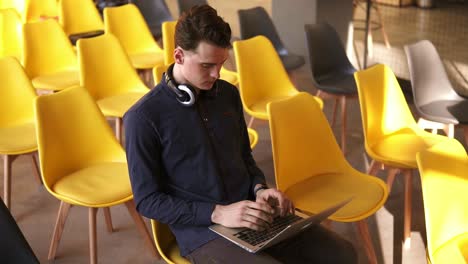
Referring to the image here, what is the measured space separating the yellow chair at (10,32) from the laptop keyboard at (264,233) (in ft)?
12.3

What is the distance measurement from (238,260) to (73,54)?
326cm

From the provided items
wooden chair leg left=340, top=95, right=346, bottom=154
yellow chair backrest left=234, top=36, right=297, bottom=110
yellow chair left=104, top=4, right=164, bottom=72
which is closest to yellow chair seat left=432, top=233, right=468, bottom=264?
yellow chair backrest left=234, top=36, right=297, bottom=110

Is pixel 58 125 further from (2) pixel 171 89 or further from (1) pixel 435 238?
(1) pixel 435 238

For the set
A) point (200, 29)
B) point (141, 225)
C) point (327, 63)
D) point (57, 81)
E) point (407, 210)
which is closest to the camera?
point (200, 29)

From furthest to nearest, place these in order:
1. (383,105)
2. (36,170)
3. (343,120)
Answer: (343,120)
(36,170)
(383,105)

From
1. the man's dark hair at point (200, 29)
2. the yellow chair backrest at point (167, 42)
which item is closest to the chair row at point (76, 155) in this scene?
the man's dark hair at point (200, 29)

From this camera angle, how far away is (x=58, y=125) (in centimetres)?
287

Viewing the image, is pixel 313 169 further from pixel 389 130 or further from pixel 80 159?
pixel 80 159

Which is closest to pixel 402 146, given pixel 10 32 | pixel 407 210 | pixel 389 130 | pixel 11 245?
pixel 389 130

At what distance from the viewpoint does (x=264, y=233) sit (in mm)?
1954

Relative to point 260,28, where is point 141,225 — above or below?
below

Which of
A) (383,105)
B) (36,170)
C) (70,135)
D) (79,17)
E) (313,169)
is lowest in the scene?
(36,170)

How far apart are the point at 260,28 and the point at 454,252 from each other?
10.9 feet

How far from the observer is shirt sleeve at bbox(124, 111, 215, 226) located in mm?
1935
